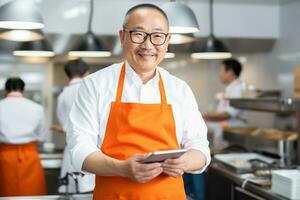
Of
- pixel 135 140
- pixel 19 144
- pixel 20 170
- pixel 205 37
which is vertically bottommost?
pixel 20 170

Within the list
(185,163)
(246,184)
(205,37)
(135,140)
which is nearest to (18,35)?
(246,184)

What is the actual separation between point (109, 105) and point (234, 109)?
11.9 ft

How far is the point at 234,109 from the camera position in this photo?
508 centimetres

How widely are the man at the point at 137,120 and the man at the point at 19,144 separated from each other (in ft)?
8.10

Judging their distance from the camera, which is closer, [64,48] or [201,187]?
[201,187]

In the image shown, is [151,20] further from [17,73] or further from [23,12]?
[17,73]

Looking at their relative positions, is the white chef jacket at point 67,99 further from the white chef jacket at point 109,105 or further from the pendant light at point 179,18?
the white chef jacket at point 109,105

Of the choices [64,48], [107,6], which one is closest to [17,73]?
[64,48]

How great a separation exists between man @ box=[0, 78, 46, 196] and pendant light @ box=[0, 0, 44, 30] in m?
1.34

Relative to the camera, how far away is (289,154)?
11.7 ft

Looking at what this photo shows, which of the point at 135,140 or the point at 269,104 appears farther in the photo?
the point at 269,104

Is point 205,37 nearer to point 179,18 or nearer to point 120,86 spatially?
point 179,18

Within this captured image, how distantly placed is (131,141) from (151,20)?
40cm

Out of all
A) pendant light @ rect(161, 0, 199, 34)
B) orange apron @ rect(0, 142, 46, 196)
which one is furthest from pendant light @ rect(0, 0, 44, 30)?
orange apron @ rect(0, 142, 46, 196)
